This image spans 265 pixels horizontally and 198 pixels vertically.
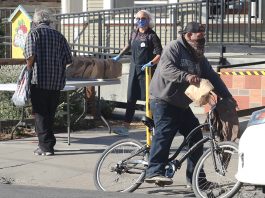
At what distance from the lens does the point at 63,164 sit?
9289 millimetres

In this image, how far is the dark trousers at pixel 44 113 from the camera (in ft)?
32.2

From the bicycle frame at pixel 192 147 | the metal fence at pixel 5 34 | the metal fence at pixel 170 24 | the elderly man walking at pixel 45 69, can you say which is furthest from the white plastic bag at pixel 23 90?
the metal fence at pixel 5 34

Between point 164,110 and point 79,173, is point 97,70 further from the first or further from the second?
point 164,110

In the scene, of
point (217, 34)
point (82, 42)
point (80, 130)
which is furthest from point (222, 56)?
point (82, 42)

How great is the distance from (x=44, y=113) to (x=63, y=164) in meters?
0.93

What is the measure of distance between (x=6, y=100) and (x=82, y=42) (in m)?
5.95

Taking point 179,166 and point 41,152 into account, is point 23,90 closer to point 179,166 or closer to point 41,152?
point 41,152

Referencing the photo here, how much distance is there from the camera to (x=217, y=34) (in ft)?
48.3

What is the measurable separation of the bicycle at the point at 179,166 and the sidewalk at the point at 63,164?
0.30 metres

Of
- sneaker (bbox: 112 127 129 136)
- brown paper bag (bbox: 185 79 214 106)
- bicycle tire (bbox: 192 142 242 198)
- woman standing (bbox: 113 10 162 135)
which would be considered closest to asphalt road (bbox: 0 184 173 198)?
bicycle tire (bbox: 192 142 242 198)

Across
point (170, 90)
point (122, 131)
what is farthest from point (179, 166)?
point (122, 131)

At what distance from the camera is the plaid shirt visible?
31.6 ft

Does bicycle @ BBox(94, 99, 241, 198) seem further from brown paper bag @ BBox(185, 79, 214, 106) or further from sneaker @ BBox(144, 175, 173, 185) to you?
brown paper bag @ BBox(185, 79, 214, 106)

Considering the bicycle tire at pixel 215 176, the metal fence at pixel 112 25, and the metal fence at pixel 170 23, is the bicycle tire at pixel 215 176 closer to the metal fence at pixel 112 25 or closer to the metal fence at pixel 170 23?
the metal fence at pixel 170 23
